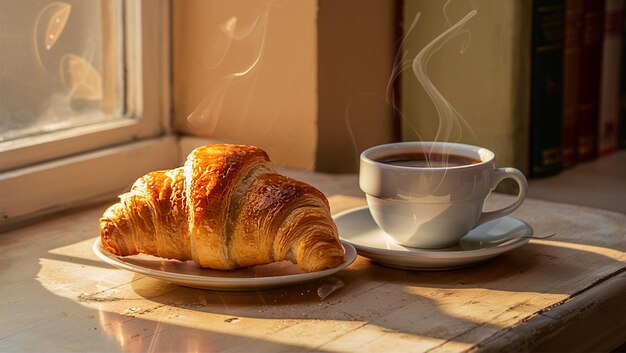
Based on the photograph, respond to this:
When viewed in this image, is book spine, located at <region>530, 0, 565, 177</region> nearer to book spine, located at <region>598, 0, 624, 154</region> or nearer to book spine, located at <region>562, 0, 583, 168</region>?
book spine, located at <region>562, 0, 583, 168</region>

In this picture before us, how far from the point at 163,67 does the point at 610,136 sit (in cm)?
78

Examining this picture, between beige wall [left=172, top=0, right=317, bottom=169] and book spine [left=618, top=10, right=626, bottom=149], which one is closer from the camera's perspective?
beige wall [left=172, top=0, right=317, bottom=169]

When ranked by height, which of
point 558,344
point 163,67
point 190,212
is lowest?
point 558,344

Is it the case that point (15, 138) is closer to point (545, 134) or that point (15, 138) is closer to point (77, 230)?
point (77, 230)

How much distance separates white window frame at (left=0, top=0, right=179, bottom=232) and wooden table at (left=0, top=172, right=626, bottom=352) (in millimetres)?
140

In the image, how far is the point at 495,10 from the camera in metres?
1.44

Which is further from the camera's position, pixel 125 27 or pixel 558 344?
pixel 125 27

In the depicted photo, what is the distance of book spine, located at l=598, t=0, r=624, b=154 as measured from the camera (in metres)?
1.66

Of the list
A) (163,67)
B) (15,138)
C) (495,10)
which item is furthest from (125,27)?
(495,10)

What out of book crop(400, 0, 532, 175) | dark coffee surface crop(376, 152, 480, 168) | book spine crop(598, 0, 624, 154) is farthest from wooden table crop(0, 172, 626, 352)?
book spine crop(598, 0, 624, 154)

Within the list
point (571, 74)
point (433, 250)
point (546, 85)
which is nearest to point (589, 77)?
point (571, 74)

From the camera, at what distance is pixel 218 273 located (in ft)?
3.17

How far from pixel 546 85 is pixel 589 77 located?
0.16 meters

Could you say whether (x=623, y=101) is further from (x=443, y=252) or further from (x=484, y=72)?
(x=443, y=252)
